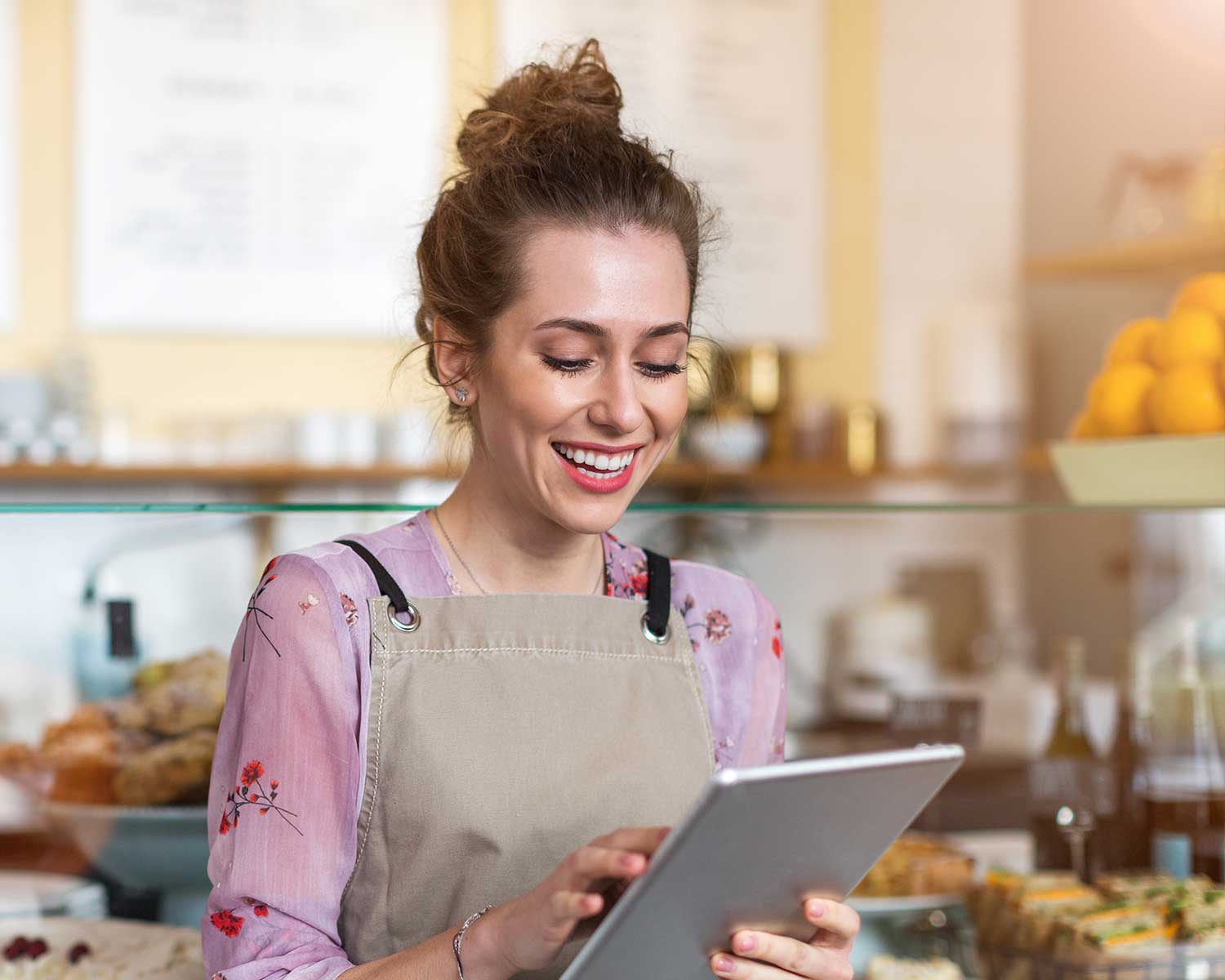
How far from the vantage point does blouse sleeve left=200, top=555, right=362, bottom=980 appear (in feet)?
2.68

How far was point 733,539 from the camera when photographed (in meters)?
2.85

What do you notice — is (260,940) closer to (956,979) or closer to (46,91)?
(956,979)

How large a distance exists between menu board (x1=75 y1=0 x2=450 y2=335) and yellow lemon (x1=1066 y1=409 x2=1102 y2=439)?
61.4 inches

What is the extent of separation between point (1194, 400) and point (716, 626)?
45cm

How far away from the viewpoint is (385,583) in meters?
0.91

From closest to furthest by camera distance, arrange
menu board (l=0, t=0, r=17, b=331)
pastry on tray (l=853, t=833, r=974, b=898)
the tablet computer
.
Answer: the tablet computer
pastry on tray (l=853, t=833, r=974, b=898)
menu board (l=0, t=0, r=17, b=331)

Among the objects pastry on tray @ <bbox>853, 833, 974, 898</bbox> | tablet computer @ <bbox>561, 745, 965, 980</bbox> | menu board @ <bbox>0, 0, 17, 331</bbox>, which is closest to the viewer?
tablet computer @ <bbox>561, 745, 965, 980</bbox>

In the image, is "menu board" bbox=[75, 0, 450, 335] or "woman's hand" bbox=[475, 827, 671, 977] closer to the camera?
"woman's hand" bbox=[475, 827, 671, 977]

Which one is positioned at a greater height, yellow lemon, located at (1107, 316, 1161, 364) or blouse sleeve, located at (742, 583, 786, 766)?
yellow lemon, located at (1107, 316, 1161, 364)

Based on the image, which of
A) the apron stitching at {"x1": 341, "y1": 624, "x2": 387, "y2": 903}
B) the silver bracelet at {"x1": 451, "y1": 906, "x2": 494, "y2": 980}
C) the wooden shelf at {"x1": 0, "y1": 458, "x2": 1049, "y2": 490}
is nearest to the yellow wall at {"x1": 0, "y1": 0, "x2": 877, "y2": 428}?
the wooden shelf at {"x1": 0, "y1": 458, "x2": 1049, "y2": 490}

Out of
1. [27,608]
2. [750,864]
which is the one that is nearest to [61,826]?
[27,608]

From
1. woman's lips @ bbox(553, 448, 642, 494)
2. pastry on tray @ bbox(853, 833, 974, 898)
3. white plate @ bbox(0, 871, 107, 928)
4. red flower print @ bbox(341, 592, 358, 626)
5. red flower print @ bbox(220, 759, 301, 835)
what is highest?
woman's lips @ bbox(553, 448, 642, 494)

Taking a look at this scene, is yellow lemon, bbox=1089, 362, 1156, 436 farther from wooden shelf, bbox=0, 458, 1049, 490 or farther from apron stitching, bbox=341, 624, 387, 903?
wooden shelf, bbox=0, 458, 1049, 490

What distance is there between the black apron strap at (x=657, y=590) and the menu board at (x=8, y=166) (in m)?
1.99
